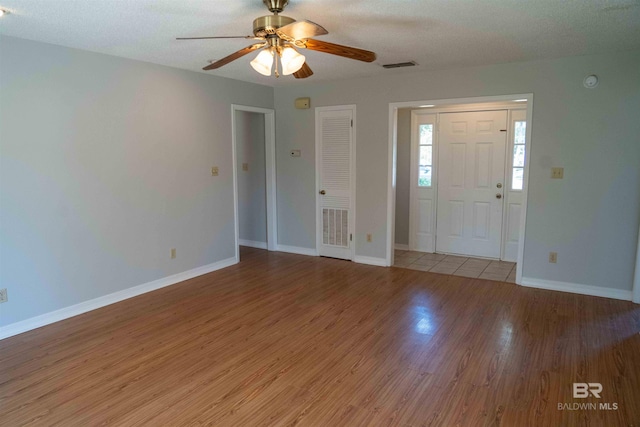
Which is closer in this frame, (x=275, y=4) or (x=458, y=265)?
(x=275, y=4)

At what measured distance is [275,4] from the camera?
8.13 feet

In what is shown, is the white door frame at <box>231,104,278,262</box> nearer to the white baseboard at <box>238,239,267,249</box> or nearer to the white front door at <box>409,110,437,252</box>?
the white baseboard at <box>238,239,267,249</box>

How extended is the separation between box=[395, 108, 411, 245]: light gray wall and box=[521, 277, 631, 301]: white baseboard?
6.83 ft

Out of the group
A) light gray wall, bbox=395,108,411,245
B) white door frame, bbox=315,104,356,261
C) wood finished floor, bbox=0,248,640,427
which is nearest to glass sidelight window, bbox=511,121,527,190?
light gray wall, bbox=395,108,411,245

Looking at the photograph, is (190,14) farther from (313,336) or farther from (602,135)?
(602,135)

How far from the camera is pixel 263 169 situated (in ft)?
20.4

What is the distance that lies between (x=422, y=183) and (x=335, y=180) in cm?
137

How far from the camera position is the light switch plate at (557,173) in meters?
4.22

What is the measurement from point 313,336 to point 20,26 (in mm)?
3175

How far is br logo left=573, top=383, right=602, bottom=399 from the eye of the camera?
249cm

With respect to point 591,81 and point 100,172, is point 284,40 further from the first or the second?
point 591,81

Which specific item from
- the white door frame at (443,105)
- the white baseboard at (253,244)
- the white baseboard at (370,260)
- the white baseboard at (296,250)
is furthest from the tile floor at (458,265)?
the white baseboard at (253,244)

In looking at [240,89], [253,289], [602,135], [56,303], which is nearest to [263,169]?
[240,89]

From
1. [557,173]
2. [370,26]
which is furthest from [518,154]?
[370,26]
